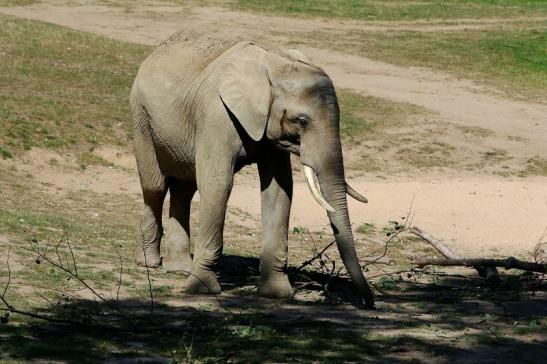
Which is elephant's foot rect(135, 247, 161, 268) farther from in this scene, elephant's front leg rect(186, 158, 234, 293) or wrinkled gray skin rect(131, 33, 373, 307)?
elephant's front leg rect(186, 158, 234, 293)

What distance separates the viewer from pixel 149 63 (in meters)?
11.2

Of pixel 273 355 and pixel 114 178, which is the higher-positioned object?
pixel 273 355

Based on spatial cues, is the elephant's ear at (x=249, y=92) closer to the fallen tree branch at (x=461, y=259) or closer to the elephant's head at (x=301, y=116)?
the elephant's head at (x=301, y=116)

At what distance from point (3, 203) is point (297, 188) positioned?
4.23m

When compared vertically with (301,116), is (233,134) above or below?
below

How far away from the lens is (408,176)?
18641 mm

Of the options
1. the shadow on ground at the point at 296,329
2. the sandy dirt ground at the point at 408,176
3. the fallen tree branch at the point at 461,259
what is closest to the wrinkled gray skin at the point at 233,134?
the shadow on ground at the point at 296,329

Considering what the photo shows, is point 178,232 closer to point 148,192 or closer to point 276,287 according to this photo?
point 148,192

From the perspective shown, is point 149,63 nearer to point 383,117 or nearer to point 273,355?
point 273,355

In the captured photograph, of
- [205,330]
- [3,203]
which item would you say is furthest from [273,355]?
[3,203]

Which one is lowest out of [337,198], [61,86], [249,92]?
[61,86]

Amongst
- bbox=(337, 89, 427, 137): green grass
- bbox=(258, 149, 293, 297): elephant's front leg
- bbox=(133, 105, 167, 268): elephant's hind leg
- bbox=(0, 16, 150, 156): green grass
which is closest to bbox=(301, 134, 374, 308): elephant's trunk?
bbox=(258, 149, 293, 297): elephant's front leg

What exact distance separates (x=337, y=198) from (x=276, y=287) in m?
1.11

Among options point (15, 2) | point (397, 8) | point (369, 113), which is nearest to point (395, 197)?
point (369, 113)
